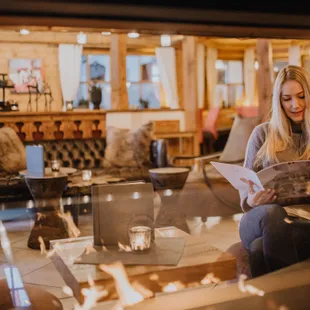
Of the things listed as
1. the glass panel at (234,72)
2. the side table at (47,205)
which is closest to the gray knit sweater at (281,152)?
the side table at (47,205)

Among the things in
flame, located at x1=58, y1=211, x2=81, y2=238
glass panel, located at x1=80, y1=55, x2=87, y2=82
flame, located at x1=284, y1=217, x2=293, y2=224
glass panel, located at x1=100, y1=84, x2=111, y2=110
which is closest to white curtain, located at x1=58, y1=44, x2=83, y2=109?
glass panel, located at x1=80, y1=55, x2=87, y2=82

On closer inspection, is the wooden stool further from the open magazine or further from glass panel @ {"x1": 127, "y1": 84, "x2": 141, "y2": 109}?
glass panel @ {"x1": 127, "y1": 84, "x2": 141, "y2": 109}

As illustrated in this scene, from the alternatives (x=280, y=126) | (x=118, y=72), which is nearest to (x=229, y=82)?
(x=118, y=72)

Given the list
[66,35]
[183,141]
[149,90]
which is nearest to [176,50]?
[149,90]

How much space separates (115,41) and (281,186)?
20.3ft

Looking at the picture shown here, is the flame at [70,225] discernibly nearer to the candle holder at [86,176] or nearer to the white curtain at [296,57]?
the candle holder at [86,176]

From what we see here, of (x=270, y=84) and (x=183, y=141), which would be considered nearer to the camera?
(x=270, y=84)

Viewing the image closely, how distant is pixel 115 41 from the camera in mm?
7664

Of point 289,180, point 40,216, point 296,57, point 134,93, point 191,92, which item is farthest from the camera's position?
point 134,93

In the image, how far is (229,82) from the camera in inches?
464

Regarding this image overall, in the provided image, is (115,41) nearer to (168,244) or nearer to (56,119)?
(56,119)

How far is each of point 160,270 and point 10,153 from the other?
3.59 metres

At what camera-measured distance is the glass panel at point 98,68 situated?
10.0 metres

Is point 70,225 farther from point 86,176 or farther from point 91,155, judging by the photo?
point 91,155
